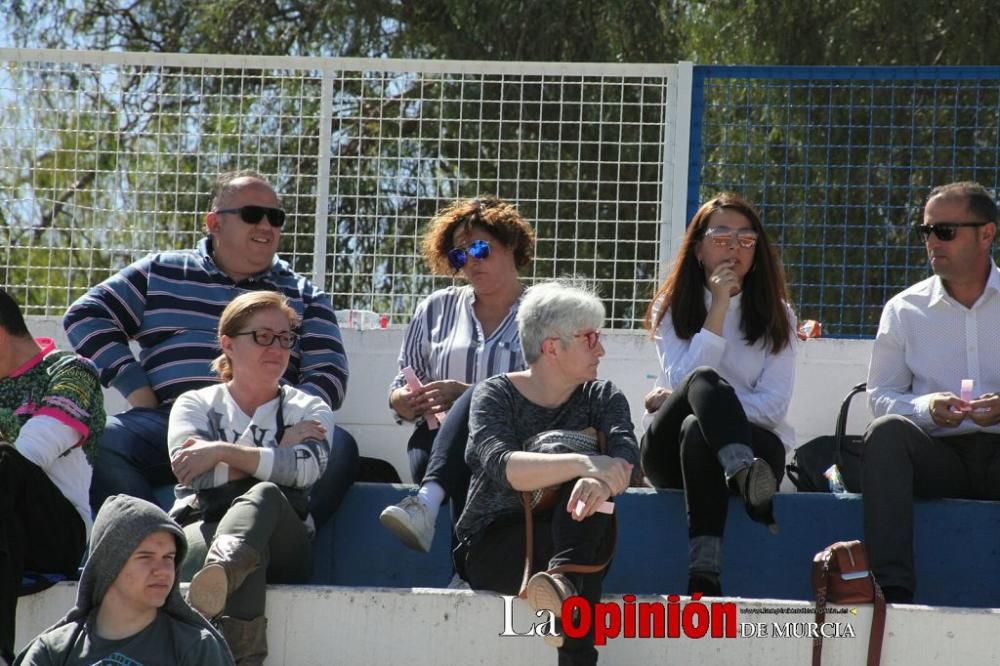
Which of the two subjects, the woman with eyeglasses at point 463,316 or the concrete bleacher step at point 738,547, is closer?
the concrete bleacher step at point 738,547

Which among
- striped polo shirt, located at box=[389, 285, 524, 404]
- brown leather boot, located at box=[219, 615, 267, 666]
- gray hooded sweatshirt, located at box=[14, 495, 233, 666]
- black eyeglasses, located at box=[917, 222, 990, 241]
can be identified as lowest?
brown leather boot, located at box=[219, 615, 267, 666]

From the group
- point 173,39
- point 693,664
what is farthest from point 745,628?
point 173,39

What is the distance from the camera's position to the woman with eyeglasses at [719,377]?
4281mm

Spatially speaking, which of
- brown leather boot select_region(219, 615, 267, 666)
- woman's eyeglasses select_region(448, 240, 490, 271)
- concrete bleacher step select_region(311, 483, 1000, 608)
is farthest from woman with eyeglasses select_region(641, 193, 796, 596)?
brown leather boot select_region(219, 615, 267, 666)

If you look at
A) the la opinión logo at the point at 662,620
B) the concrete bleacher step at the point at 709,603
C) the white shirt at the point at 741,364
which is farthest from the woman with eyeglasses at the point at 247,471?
the white shirt at the point at 741,364

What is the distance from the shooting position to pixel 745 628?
402cm

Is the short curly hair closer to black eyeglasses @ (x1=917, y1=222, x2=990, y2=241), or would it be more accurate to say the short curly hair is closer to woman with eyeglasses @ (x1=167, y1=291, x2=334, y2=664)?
woman with eyeglasses @ (x1=167, y1=291, x2=334, y2=664)

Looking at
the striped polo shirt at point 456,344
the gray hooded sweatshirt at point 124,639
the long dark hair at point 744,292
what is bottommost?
the gray hooded sweatshirt at point 124,639

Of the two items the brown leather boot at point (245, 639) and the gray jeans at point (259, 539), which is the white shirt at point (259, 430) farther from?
the brown leather boot at point (245, 639)

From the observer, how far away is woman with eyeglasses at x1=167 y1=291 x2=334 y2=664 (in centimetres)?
387

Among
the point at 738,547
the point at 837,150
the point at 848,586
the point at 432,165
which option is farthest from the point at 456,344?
the point at 837,150

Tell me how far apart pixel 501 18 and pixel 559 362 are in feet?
19.1

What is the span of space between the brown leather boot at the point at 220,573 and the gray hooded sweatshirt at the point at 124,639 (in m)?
0.14

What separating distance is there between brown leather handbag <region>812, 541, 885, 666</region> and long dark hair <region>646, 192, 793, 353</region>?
0.98 m
